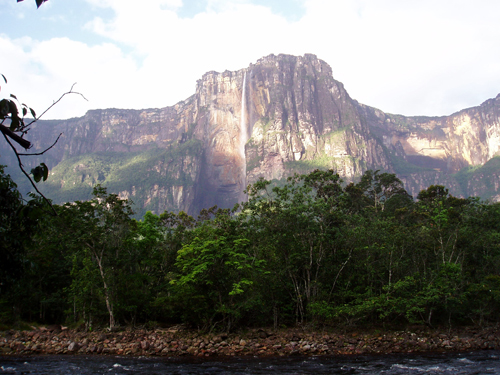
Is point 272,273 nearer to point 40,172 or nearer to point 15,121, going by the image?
point 40,172

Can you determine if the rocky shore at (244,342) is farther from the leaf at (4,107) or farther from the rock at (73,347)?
the leaf at (4,107)

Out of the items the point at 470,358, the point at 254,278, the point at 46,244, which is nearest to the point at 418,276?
the point at 470,358

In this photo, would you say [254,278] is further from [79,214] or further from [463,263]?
[463,263]

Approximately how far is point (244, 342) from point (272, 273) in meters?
6.07

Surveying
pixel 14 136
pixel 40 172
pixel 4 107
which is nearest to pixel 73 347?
pixel 40 172

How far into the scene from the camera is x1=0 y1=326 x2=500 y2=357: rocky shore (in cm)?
2624

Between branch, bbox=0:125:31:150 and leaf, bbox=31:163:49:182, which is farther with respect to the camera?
leaf, bbox=31:163:49:182

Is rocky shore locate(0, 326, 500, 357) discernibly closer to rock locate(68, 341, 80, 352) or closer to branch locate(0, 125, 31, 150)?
rock locate(68, 341, 80, 352)

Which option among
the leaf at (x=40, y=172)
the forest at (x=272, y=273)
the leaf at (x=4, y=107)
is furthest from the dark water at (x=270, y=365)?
the leaf at (x=4, y=107)

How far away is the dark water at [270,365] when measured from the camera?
2038 centimetres

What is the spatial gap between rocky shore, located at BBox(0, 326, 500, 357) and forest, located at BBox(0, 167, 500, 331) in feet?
5.36

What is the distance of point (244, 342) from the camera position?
2741cm

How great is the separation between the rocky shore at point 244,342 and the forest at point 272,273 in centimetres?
164

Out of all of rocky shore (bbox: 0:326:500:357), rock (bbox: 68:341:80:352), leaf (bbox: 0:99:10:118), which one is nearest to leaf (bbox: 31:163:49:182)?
leaf (bbox: 0:99:10:118)
